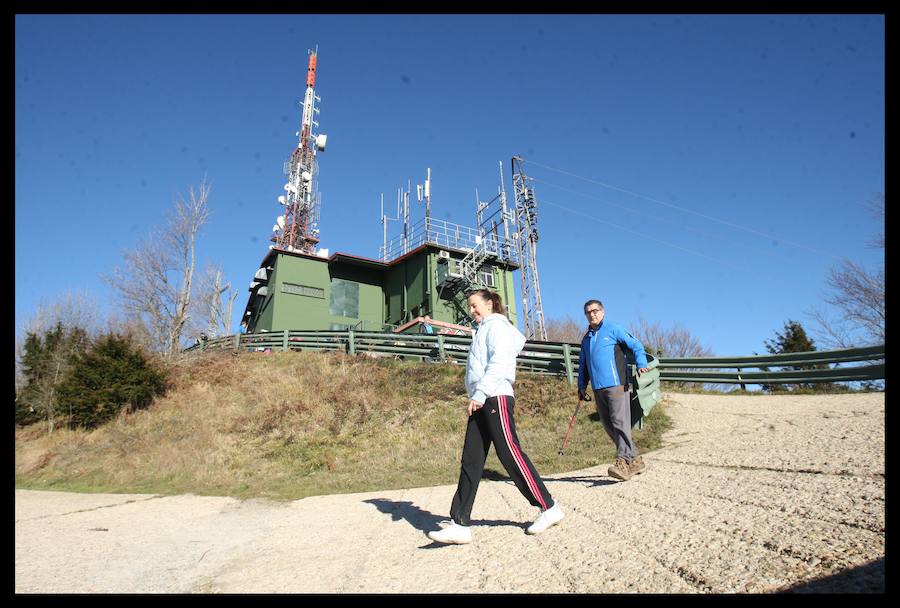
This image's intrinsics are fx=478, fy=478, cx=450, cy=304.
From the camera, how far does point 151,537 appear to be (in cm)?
462

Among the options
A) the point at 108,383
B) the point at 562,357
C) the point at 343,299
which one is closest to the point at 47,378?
the point at 108,383

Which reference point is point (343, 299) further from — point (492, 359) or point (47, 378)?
point (492, 359)

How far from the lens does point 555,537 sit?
3.45m

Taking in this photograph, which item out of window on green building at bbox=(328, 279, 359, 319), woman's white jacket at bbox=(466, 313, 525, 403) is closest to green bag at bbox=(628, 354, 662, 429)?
woman's white jacket at bbox=(466, 313, 525, 403)

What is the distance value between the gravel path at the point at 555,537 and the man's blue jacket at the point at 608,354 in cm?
113

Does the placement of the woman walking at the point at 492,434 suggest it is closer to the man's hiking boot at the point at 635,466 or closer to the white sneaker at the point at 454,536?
the white sneaker at the point at 454,536

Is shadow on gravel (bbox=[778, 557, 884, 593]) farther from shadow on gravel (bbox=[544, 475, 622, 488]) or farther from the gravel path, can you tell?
shadow on gravel (bbox=[544, 475, 622, 488])

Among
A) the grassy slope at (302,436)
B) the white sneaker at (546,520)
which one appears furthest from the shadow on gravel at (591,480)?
the white sneaker at (546,520)

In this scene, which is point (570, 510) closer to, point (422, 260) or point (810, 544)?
point (810, 544)

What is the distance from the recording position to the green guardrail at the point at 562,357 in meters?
8.61

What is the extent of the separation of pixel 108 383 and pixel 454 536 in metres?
15.1

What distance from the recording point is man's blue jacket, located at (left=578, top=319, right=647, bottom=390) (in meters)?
5.27
